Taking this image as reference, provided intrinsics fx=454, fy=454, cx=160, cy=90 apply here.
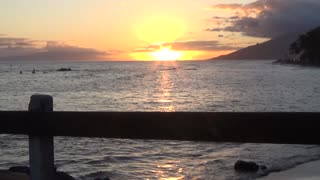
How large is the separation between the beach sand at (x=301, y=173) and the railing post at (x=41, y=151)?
11.4 meters

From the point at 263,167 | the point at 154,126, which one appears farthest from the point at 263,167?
the point at 154,126

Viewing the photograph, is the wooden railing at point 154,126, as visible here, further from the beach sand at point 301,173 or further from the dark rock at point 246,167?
the dark rock at point 246,167

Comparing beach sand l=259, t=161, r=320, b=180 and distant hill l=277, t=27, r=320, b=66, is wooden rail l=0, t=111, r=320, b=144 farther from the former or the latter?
distant hill l=277, t=27, r=320, b=66

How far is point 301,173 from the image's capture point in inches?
544

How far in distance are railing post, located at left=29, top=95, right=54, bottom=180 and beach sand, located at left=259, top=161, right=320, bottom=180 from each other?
11.4 metres

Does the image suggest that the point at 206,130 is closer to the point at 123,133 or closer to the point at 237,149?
the point at 123,133

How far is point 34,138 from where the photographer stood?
2.61 meters

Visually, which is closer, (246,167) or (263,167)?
(246,167)

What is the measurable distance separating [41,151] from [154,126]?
668 mm

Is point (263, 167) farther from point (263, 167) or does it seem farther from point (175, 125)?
point (175, 125)

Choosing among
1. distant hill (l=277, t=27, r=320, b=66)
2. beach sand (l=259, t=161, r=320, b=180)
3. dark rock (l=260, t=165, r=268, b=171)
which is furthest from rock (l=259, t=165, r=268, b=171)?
distant hill (l=277, t=27, r=320, b=66)

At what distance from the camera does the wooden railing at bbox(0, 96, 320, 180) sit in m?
2.34

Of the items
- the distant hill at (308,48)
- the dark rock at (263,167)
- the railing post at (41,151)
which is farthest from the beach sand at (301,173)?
the distant hill at (308,48)

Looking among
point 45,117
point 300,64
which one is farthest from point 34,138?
point 300,64
